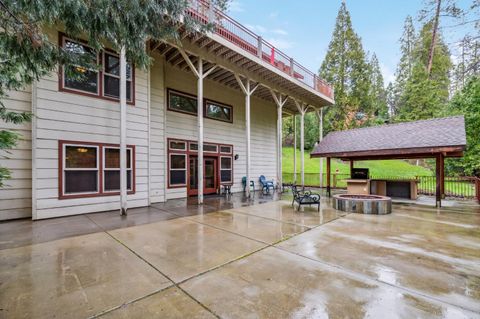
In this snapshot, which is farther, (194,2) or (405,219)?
(194,2)

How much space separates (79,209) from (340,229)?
22.4 feet

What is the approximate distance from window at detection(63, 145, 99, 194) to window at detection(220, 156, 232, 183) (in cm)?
559

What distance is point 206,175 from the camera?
1026cm

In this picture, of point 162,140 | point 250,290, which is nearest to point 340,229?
point 250,290

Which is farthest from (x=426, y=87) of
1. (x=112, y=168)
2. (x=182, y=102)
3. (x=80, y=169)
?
(x=80, y=169)

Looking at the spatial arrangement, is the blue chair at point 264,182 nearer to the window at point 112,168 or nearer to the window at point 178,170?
the window at point 178,170

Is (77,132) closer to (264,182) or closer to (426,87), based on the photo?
(264,182)

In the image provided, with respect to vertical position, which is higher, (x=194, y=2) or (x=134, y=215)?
(x=194, y=2)

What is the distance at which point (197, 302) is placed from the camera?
Result: 88.0 inches

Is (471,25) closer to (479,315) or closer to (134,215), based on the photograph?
(479,315)

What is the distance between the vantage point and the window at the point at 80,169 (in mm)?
5906

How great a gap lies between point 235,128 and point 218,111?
1313 millimetres

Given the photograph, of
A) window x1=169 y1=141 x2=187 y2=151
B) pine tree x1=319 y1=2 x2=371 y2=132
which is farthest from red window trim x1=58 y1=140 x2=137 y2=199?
pine tree x1=319 y1=2 x2=371 y2=132

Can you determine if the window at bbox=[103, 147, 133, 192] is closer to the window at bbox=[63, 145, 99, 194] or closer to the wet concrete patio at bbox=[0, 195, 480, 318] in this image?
the window at bbox=[63, 145, 99, 194]
